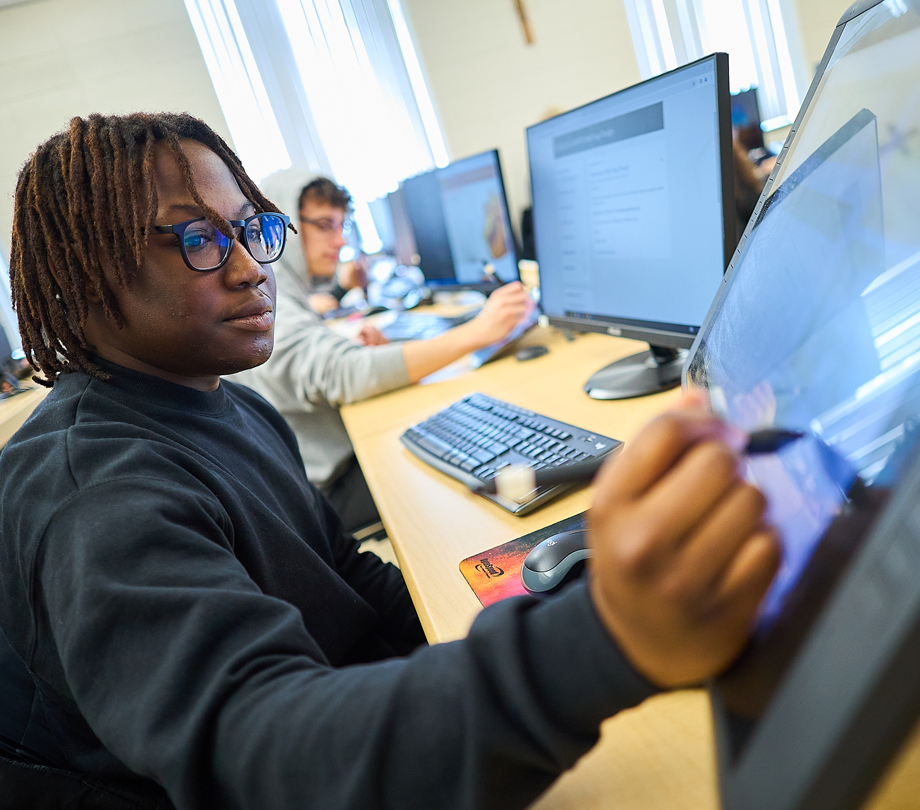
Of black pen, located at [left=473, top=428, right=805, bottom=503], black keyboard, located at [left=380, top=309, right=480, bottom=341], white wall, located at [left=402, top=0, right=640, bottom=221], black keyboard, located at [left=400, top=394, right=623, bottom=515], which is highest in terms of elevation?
white wall, located at [left=402, top=0, right=640, bottom=221]

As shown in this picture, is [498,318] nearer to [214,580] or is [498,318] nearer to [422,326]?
[422,326]

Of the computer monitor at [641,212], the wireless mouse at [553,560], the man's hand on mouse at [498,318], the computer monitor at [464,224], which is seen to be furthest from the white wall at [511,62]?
the wireless mouse at [553,560]

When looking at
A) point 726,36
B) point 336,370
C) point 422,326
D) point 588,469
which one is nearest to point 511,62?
point 726,36

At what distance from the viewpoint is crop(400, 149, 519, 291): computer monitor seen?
1.82 metres

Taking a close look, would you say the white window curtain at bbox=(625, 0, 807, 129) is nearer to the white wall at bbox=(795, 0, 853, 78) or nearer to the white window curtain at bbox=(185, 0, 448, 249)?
the white wall at bbox=(795, 0, 853, 78)

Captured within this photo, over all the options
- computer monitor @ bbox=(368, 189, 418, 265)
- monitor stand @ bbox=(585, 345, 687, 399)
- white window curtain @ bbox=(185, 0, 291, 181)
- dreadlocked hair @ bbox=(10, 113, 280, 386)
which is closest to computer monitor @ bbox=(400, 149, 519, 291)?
computer monitor @ bbox=(368, 189, 418, 265)

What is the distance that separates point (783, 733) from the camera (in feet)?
0.81

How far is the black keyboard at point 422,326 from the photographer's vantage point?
80.5 inches

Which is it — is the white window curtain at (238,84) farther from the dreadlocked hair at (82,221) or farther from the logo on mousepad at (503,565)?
the logo on mousepad at (503,565)

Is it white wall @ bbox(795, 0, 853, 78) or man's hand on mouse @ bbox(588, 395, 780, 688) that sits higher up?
white wall @ bbox(795, 0, 853, 78)

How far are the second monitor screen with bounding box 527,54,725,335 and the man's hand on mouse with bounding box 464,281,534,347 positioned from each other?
0.91ft

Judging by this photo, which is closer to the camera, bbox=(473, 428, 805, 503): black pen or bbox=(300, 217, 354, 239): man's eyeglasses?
bbox=(473, 428, 805, 503): black pen

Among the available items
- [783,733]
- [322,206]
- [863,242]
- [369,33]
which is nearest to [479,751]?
[783,733]

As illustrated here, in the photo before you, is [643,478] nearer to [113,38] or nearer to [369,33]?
[369,33]
